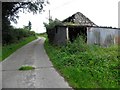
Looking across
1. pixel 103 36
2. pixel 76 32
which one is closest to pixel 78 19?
pixel 103 36

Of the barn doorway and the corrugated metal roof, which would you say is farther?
the corrugated metal roof

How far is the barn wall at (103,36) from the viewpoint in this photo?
3031cm

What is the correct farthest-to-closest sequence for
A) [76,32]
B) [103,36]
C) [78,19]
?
[78,19], [103,36], [76,32]

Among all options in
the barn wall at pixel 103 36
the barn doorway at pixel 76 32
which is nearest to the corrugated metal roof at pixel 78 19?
the barn wall at pixel 103 36

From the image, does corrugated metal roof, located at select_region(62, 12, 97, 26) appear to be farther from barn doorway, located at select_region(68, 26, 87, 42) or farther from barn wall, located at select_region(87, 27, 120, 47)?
barn doorway, located at select_region(68, 26, 87, 42)

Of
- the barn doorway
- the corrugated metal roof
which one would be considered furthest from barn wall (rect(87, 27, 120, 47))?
the corrugated metal roof

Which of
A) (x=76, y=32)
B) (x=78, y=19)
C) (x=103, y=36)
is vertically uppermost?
(x=78, y=19)

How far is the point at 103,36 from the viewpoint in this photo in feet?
104

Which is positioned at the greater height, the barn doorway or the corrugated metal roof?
the corrugated metal roof

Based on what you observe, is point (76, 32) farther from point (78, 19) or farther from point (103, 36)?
point (78, 19)

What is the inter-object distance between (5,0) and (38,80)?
27298 mm

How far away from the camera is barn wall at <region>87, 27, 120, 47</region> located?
Result: 30.3m

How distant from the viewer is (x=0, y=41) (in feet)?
134

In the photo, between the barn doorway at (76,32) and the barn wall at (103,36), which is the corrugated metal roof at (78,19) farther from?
the barn doorway at (76,32)
